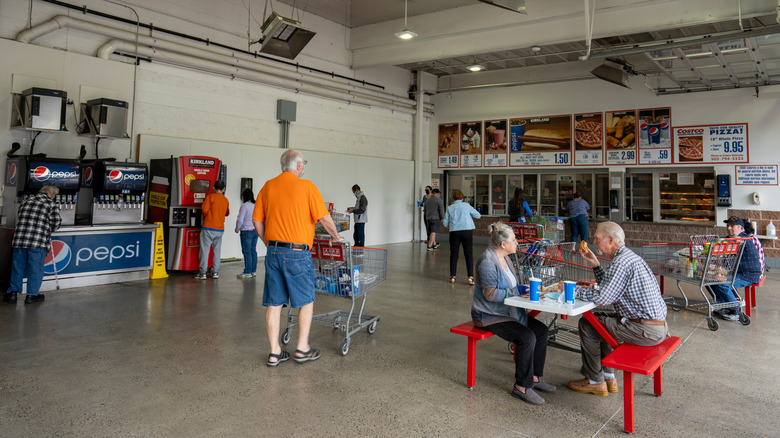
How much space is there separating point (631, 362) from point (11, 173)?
26.6 ft

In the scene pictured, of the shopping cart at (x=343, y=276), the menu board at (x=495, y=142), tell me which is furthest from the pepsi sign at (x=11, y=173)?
the menu board at (x=495, y=142)

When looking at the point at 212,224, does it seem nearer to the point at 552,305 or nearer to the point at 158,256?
the point at 158,256

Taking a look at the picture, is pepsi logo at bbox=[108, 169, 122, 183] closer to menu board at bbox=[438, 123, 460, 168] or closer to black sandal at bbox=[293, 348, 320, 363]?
black sandal at bbox=[293, 348, 320, 363]

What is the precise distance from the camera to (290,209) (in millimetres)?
4043

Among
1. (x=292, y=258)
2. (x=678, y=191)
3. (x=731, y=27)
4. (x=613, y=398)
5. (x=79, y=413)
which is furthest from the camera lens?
(x=678, y=191)

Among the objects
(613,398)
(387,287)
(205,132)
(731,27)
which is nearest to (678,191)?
(731,27)

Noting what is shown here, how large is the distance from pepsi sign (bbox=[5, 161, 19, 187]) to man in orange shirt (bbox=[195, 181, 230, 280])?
256 centimetres

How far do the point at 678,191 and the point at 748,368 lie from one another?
8.92 m

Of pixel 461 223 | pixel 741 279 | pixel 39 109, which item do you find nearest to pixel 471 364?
pixel 461 223

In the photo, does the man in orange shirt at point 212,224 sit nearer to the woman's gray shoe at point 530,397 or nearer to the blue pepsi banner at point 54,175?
the blue pepsi banner at point 54,175

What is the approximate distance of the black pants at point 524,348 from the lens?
345 cm

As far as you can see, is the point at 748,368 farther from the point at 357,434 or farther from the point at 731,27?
the point at 731,27

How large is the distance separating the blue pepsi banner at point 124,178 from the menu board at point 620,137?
10928 millimetres

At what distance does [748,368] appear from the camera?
13.7 ft
